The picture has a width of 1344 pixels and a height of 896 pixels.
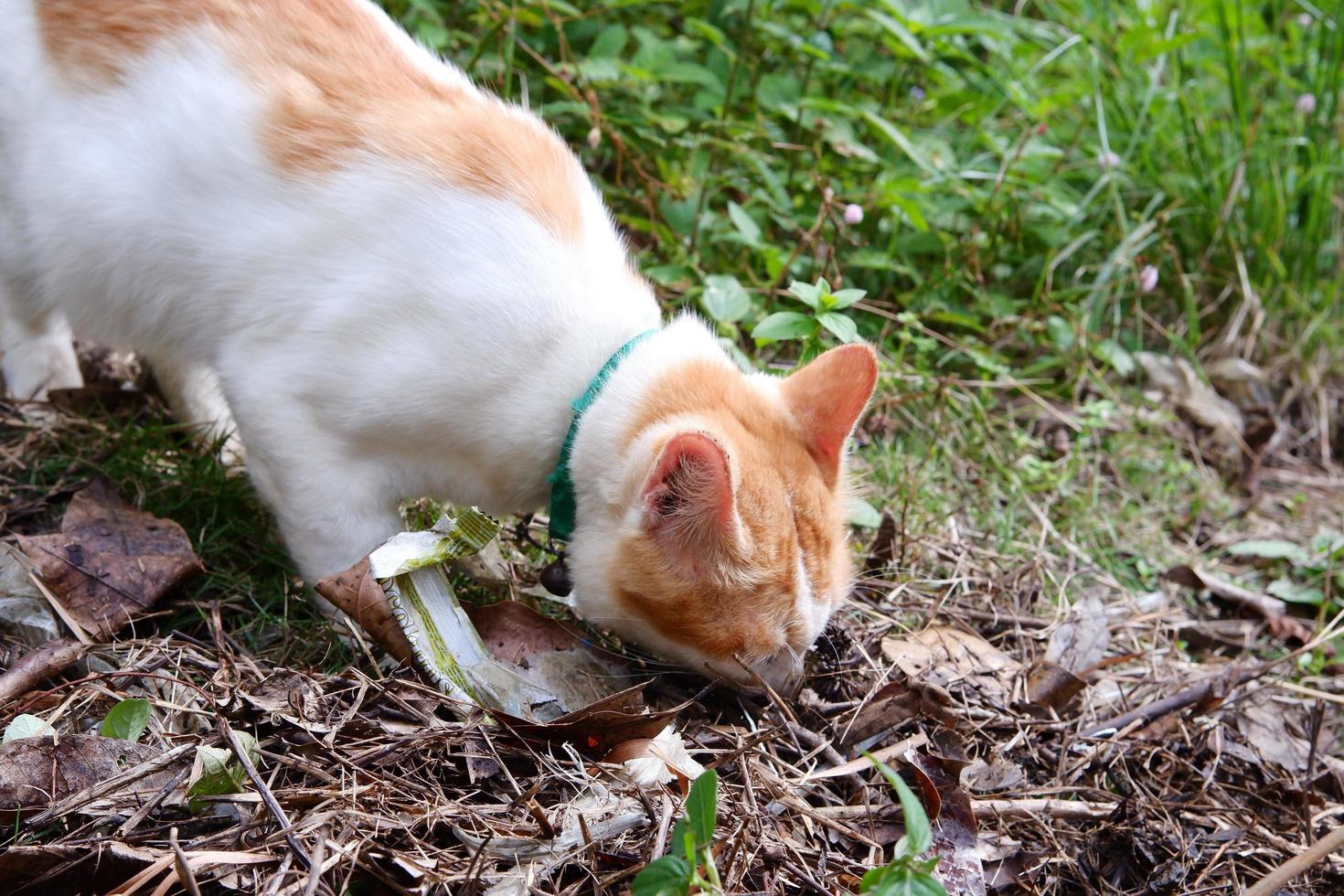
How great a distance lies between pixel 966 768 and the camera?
210cm

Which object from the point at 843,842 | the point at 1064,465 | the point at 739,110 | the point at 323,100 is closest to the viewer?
the point at 843,842

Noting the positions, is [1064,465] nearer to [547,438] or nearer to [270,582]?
[547,438]

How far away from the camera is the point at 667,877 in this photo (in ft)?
4.65

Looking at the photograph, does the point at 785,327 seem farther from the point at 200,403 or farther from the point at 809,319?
the point at 200,403

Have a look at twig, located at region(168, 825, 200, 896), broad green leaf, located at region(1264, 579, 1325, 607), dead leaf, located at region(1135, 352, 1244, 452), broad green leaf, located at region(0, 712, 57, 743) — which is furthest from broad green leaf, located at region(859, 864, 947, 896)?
dead leaf, located at region(1135, 352, 1244, 452)

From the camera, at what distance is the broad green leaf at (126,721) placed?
172cm

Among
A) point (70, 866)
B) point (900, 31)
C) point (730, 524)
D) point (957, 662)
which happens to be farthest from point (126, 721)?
point (900, 31)

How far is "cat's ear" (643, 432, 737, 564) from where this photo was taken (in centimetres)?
171

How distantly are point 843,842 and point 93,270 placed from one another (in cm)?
197

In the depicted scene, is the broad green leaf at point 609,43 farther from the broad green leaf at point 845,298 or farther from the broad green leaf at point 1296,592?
the broad green leaf at point 1296,592

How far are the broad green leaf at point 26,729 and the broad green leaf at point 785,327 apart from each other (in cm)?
149

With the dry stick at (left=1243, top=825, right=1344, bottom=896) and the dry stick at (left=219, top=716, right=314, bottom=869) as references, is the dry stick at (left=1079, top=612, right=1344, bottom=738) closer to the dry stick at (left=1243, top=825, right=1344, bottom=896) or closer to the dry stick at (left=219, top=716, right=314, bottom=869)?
the dry stick at (left=1243, top=825, right=1344, bottom=896)

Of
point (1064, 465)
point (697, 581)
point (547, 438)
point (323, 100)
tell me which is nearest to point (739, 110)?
point (1064, 465)

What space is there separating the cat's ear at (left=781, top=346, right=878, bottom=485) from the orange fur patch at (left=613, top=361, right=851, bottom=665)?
2cm
